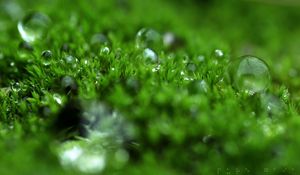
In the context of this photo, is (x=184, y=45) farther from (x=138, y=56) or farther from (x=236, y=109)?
(x=236, y=109)

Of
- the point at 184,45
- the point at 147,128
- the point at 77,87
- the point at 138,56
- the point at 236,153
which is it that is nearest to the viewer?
the point at 236,153

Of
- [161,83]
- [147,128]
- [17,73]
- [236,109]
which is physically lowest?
[147,128]

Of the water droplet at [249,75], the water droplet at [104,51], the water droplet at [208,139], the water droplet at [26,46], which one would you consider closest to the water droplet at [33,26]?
the water droplet at [26,46]

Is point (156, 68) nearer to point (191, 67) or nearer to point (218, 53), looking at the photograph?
point (191, 67)

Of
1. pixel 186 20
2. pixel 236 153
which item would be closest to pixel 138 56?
pixel 236 153


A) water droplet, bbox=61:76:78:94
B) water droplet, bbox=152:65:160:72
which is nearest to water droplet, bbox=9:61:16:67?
water droplet, bbox=61:76:78:94

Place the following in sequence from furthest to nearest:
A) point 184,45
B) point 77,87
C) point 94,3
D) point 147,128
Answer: point 94,3 → point 184,45 → point 77,87 → point 147,128

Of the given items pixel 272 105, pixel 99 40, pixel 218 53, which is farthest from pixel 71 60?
pixel 272 105
